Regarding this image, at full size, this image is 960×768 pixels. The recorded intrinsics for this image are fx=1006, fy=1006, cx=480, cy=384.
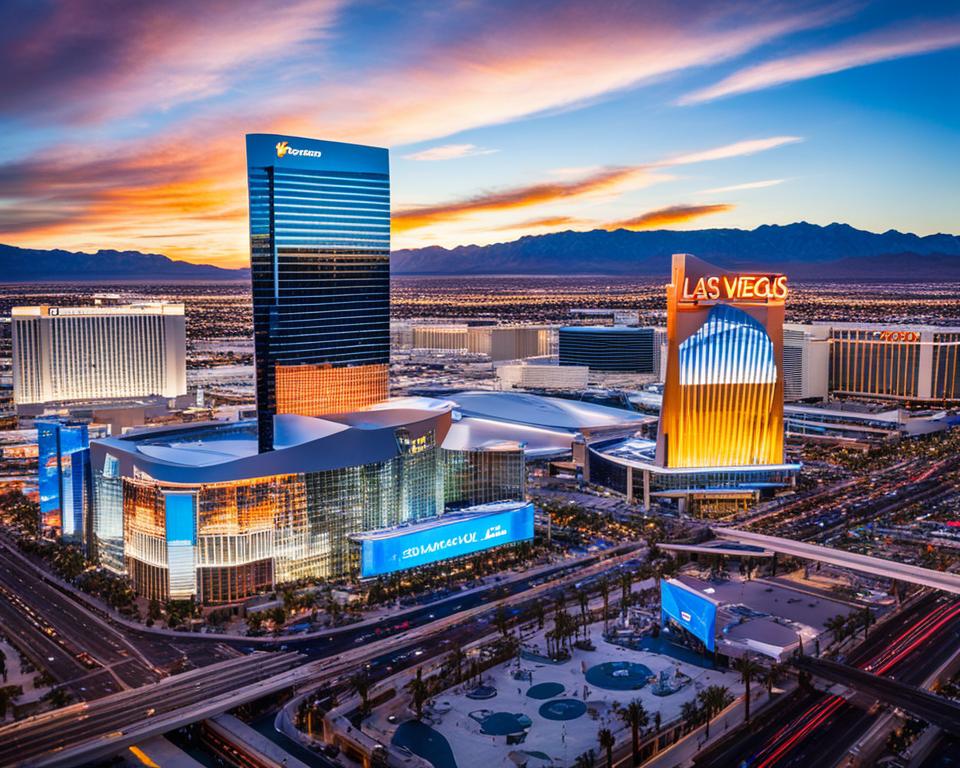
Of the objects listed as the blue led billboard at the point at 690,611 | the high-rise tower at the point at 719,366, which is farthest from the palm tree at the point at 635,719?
the high-rise tower at the point at 719,366

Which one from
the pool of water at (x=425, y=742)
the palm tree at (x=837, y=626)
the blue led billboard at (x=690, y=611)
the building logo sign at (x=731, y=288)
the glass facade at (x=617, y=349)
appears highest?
the building logo sign at (x=731, y=288)

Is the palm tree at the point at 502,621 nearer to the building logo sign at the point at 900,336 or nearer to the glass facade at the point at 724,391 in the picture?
the glass facade at the point at 724,391

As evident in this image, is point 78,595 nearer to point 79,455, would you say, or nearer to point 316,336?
point 79,455

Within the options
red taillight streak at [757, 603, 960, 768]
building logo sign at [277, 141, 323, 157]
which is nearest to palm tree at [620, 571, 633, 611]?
red taillight streak at [757, 603, 960, 768]

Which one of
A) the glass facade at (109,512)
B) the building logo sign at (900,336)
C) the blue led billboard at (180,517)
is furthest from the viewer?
the building logo sign at (900,336)

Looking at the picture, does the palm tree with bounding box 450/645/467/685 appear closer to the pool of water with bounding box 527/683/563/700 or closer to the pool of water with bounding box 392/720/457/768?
the pool of water with bounding box 527/683/563/700

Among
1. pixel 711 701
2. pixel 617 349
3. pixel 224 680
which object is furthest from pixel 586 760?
pixel 617 349

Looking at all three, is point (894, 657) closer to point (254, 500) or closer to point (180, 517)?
point (254, 500)

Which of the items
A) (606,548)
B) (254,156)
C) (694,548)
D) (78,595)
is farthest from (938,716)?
(254,156)
